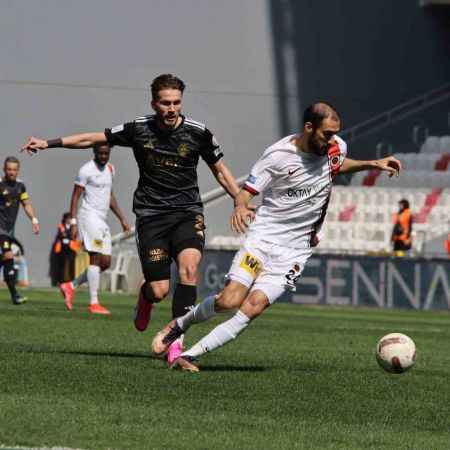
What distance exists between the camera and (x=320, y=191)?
10047 mm

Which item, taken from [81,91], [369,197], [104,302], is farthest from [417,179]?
[104,302]

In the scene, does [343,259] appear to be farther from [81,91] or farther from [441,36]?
[441,36]

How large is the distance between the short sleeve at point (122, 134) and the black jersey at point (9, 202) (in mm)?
8998

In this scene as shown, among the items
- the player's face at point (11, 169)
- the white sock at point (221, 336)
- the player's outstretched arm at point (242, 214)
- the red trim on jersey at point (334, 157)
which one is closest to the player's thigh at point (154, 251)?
the white sock at point (221, 336)

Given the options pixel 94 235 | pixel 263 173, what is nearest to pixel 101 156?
pixel 94 235

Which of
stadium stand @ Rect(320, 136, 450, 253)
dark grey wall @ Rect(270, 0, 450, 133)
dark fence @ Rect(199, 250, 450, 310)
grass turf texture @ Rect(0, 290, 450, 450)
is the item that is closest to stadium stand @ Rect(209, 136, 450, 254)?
stadium stand @ Rect(320, 136, 450, 253)

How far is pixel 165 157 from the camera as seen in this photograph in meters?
10.6

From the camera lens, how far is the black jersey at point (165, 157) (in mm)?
10617

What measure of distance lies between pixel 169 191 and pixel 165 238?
1.19 feet

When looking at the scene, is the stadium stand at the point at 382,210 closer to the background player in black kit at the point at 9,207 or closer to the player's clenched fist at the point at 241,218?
the background player in black kit at the point at 9,207

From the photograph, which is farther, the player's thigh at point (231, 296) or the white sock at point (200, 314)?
the white sock at point (200, 314)

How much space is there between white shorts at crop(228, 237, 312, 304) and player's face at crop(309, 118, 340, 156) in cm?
74

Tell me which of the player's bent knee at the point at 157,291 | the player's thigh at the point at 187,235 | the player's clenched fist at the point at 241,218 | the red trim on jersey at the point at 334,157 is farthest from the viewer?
the player's bent knee at the point at 157,291

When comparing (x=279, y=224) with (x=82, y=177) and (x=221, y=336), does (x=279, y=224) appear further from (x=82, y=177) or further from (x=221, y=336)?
(x=82, y=177)
